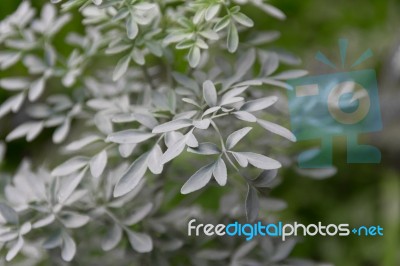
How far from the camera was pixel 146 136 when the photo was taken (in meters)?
0.65

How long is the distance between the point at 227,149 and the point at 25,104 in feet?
4.09

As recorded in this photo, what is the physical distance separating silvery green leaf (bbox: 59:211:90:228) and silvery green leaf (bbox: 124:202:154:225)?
5 centimetres

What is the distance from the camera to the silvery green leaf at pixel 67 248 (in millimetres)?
673

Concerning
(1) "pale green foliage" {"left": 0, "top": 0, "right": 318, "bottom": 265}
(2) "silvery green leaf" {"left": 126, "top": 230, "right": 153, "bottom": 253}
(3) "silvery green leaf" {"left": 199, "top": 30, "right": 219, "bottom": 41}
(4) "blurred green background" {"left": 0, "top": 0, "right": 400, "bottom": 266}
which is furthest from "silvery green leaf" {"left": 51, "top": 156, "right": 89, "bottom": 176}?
(4) "blurred green background" {"left": 0, "top": 0, "right": 400, "bottom": 266}

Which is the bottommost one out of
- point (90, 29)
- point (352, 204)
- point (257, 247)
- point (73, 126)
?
point (352, 204)

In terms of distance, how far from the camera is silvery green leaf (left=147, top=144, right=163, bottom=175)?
604 millimetres

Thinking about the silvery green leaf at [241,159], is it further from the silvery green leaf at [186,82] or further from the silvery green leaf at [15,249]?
the silvery green leaf at [15,249]

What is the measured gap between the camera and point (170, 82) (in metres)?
0.80

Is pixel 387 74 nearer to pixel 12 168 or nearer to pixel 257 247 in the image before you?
pixel 257 247

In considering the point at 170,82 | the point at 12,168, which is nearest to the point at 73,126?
the point at 12,168

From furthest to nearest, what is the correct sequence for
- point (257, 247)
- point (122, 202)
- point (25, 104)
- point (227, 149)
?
point (25, 104) < point (257, 247) < point (122, 202) < point (227, 149)

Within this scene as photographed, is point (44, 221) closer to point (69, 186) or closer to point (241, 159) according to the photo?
point (69, 186)

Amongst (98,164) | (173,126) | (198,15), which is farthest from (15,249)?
(198,15)

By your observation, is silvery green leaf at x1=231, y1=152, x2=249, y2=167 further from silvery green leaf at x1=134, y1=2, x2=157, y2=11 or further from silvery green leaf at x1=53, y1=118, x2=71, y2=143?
silvery green leaf at x1=53, y1=118, x2=71, y2=143
